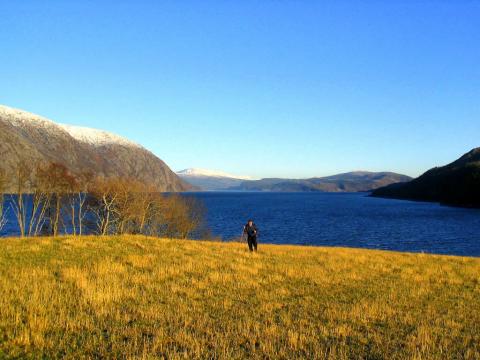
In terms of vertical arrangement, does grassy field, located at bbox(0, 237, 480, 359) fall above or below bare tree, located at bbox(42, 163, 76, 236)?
below

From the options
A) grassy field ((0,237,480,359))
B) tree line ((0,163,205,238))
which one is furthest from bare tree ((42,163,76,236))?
grassy field ((0,237,480,359))

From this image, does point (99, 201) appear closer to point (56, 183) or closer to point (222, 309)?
point (56, 183)

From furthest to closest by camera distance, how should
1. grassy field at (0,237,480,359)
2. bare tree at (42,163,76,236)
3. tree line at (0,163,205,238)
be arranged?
tree line at (0,163,205,238) < bare tree at (42,163,76,236) < grassy field at (0,237,480,359)

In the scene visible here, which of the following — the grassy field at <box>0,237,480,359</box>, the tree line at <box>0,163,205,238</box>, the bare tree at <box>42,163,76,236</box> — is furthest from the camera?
the tree line at <box>0,163,205,238</box>

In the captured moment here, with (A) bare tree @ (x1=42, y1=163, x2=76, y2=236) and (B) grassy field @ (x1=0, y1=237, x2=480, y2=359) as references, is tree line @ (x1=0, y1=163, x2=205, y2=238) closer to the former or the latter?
(A) bare tree @ (x1=42, y1=163, x2=76, y2=236)

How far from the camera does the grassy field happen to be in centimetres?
770

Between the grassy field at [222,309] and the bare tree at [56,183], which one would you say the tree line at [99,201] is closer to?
the bare tree at [56,183]

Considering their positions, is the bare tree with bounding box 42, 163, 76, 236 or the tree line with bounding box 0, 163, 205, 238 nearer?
the bare tree with bounding box 42, 163, 76, 236

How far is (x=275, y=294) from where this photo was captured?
1300 cm

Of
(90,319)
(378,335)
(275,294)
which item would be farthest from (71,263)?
(378,335)

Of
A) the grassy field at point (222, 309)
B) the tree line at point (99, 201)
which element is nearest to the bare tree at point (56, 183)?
the tree line at point (99, 201)

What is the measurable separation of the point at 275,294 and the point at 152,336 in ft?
19.2

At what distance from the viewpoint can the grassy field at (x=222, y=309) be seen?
7703 mm

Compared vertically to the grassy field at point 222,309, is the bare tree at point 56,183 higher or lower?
higher
